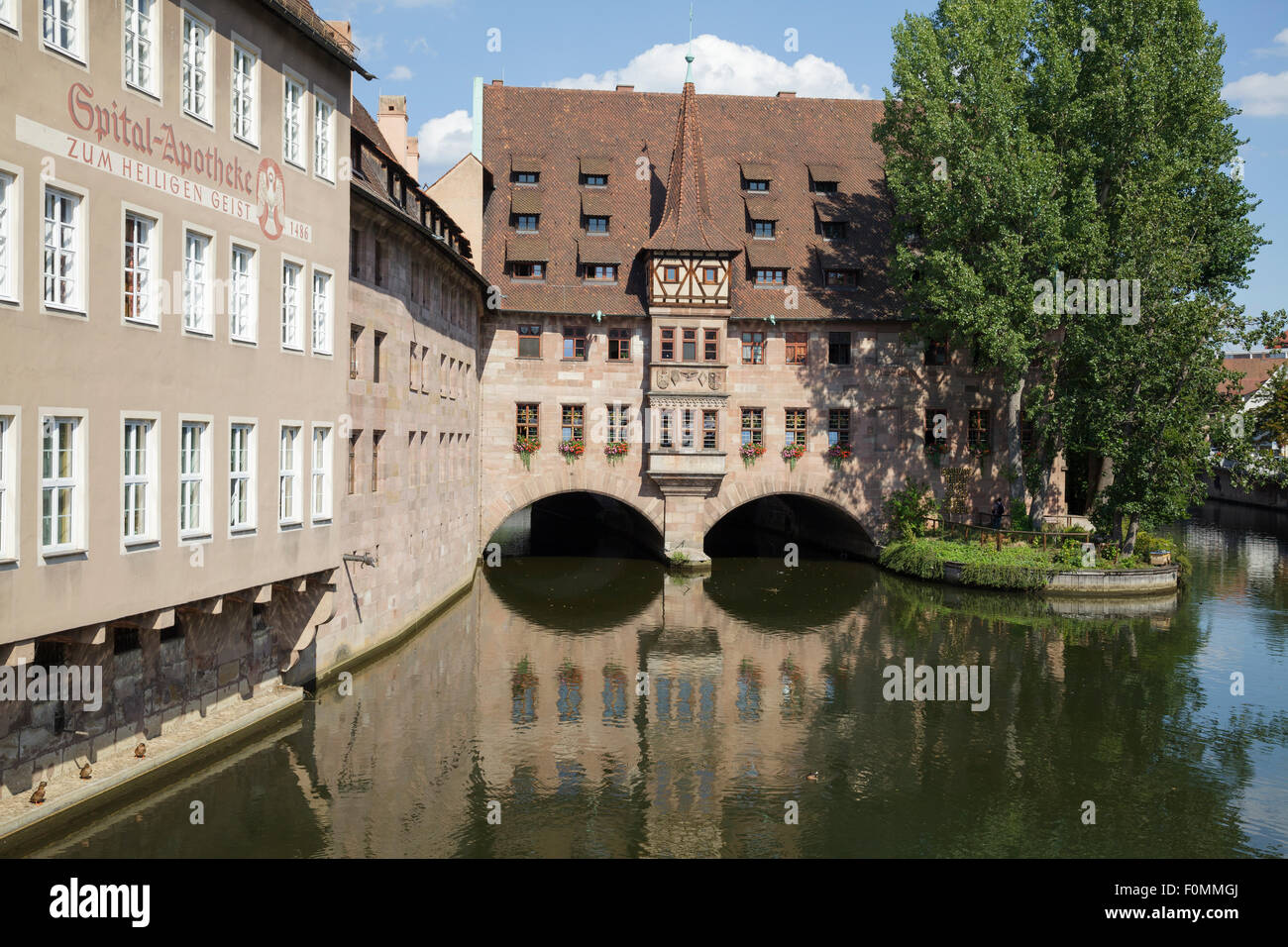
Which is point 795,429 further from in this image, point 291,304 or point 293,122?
point 293,122

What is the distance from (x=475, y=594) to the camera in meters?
33.8

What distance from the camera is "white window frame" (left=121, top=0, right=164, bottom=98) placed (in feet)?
43.8

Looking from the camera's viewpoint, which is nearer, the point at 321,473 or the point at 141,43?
the point at 141,43

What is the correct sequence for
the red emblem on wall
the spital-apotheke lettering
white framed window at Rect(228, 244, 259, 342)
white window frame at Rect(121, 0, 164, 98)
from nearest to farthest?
the spital-apotheke lettering < white window frame at Rect(121, 0, 164, 98) < white framed window at Rect(228, 244, 259, 342) < the red emblem on wall

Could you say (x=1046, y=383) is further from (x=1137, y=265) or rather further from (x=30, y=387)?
(x=30, y=387)

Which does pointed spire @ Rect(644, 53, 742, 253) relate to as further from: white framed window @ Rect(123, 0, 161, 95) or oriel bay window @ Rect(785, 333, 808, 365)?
white framed window @ Rect(123, 0, 161, 95)

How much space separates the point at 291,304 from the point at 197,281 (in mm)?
2616

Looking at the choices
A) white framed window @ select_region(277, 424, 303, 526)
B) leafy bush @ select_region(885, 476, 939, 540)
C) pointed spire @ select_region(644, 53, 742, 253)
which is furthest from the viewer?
leafy bush @ select_region(885, 476, 939, 540)

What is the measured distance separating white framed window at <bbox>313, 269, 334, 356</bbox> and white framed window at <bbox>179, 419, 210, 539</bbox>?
3609mm

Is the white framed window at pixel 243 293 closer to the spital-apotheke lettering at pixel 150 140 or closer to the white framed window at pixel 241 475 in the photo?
the spital-apotheke lettering at pixel 150 140

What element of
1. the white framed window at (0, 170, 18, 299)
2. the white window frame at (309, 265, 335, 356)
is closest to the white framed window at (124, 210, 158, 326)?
the white framed window at (0, 170, 18, 299)

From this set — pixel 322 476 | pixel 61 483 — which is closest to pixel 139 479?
pixel 61 483

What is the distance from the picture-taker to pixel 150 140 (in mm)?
13820

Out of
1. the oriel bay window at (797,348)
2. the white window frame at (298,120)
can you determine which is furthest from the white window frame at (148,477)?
the oriel bay window at (797,348)
